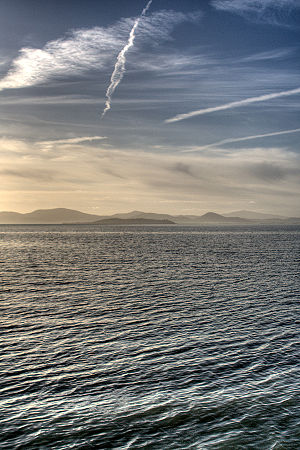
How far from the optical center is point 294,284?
134 feet

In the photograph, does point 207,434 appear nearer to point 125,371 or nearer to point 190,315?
point 125,371

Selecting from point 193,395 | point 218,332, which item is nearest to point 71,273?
point 218,332

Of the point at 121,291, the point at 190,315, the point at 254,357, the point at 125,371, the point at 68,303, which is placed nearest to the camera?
the point at 125,371

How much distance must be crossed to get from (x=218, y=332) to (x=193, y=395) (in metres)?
8.63

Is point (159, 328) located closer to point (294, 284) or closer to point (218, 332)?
point (218, 332)

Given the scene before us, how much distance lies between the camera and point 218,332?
2256 cm

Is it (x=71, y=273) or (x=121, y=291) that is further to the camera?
(x=71, y=273)

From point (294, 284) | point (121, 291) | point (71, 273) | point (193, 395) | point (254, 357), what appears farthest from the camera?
point (71, 273)

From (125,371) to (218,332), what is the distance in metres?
8.12

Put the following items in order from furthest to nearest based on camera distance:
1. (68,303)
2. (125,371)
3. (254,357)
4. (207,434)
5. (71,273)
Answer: (71,273)
(68,303)
(254,357)
(125,371)
(207,434)

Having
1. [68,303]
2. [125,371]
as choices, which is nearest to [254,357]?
[125,371]

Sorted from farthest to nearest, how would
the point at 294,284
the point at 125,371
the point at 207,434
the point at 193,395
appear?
the point at 294,284 < the point at 125,371 < the point at 193,395 < the point at 207,434

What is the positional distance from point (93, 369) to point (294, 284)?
101 feet

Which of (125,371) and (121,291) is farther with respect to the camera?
(121,291)
